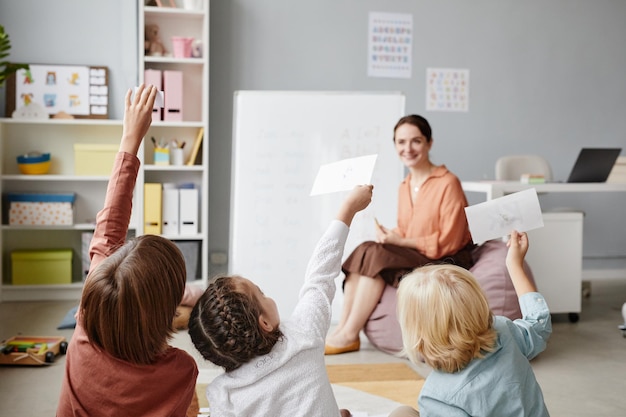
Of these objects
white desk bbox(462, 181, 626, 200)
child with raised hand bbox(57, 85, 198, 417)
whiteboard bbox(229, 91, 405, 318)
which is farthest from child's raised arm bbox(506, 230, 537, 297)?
whiteboard bbox(229, 91, 405, 318)

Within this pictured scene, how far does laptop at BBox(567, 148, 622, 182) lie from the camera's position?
3932 mm

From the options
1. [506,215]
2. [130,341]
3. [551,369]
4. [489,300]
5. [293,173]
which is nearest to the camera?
[130,341]

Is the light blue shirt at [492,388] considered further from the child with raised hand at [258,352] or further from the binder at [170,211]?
the binder at [170,211]

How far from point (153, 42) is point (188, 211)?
3.56ft

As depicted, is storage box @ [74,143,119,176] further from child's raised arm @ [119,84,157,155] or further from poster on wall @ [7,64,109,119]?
child's raised arm @ [119,84,157,155]

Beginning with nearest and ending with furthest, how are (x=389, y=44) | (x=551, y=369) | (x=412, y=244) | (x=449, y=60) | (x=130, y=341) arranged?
(x=130, y=341), (x=551, y=369), (x=412, y=244), (x=389, y=44), (x=449, y=60)

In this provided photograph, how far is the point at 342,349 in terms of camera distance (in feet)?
10.8

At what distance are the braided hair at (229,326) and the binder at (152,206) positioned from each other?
10.3 ft

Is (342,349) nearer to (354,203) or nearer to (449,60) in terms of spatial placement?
(354,203)

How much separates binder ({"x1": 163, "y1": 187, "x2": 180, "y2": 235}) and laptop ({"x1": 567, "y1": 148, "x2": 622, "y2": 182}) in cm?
234

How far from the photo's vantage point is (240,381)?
1468mm

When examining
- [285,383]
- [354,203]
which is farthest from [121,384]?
[354,203]

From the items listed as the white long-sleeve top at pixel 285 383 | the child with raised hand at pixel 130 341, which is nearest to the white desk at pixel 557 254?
the white long-sleeve top at pixel 285 383

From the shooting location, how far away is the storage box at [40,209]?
441 cm
